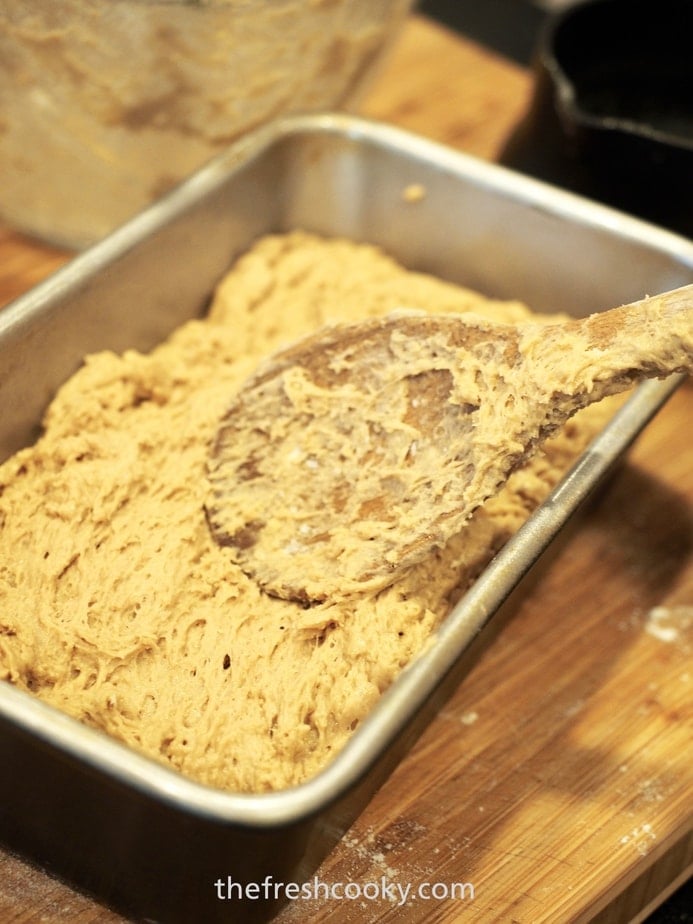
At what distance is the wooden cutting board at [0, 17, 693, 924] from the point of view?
0.99 m

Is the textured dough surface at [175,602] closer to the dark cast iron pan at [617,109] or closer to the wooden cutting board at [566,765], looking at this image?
the wooden cutting board at [566,765]

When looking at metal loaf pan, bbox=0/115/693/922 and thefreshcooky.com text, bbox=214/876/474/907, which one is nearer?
metal loaf pan, bbox=0/115/693/922

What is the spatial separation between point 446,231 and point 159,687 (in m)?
0.78

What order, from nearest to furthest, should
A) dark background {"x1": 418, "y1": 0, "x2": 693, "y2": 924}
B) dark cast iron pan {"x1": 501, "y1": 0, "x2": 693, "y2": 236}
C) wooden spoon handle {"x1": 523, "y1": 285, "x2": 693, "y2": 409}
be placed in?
1. wooden spoon handle {"x1": 523, "y1": 285, "x2": 693, "y2": 409}
2. dark cast iron pan {"x1": 501, "y1": 0, "x2": 693, "y2": 236}
3. dark background {"x1": 418, "y1": 0, "x2": 693, "y2": 924}

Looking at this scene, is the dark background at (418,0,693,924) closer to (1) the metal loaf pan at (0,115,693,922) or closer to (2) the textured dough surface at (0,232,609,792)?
(1) the metal loaf pan at (0,115,693,922)

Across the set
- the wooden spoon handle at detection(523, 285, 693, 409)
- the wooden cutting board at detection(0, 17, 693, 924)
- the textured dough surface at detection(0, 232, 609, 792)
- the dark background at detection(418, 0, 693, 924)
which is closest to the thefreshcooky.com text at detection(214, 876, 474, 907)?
the wooden cutting board at detection(0, 17, 693, 924)

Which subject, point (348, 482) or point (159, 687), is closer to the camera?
point (159, 687)

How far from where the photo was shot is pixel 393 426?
3.58ft

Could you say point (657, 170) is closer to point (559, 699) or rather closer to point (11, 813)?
point (559, 699)

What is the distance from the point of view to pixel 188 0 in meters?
1.33

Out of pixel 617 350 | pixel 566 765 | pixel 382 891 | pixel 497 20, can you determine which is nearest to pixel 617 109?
pixel 497 20

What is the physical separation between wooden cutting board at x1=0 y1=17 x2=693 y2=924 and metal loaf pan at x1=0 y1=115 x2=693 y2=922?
0.23 feet

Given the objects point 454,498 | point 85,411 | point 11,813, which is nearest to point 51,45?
point 85,411

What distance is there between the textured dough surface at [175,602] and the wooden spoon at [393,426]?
0.11 feet
